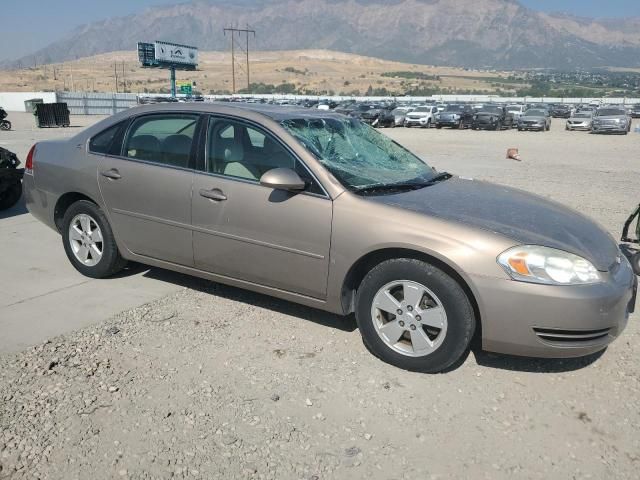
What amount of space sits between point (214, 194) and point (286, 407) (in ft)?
5.43

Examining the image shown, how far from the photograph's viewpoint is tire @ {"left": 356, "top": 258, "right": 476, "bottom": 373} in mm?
3375

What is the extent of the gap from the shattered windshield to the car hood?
24 cm

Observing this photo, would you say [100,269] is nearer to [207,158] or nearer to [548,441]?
[207,158]

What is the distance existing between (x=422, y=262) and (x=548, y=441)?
1159mm

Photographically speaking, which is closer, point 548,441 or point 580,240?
point 548,441

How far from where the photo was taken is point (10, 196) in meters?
7.92

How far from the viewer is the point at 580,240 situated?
11.8ft

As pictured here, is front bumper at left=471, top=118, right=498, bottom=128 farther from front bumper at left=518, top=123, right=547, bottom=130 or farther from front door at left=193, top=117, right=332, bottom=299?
front door at left=193, top=117, right=332, bottom=299

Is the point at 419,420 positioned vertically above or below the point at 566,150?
above

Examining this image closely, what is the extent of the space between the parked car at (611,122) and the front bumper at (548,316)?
3150 cm

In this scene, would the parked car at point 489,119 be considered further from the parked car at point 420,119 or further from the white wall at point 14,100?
the white wall at point 14,100

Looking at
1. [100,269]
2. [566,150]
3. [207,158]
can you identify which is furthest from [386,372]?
[566,150]

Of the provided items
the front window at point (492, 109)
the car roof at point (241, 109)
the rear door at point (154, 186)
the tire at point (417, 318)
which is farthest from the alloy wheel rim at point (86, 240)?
the front window at point (492, 109)

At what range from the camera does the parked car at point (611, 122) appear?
3102 cm
